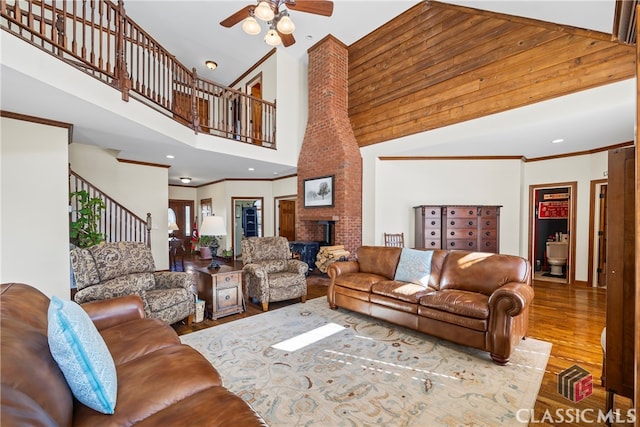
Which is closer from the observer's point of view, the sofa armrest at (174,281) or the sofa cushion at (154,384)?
the sofa cushion at (154,384)

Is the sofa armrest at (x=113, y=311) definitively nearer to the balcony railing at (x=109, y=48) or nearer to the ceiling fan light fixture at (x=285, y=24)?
the balcony railing at (x=109, y=48)

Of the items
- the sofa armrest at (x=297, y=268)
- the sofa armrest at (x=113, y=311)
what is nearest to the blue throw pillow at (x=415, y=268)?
the sofa armrest at (x=297, y=268)

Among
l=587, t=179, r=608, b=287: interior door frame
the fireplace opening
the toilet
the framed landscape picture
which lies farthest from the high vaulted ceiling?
the toilet

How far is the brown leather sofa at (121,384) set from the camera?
88 centimetres

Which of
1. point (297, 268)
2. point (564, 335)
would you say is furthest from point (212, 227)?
point (564, 335)

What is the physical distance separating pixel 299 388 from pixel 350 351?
0.70 meters

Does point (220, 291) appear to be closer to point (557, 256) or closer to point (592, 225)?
point (592, 225)

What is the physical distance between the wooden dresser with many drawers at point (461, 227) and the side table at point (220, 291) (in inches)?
141

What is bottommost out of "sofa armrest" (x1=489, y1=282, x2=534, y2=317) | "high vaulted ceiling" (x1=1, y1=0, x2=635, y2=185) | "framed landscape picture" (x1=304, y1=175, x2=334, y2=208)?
"sofa armrest" (x1=489, y1=282, x2=534, y2=317)

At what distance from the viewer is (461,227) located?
5.30 metres

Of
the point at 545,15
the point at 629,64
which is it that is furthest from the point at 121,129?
the point at 629,64

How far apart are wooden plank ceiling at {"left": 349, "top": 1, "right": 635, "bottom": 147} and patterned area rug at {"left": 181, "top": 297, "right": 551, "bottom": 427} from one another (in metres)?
3.18

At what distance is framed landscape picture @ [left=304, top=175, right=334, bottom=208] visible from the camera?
5660mm

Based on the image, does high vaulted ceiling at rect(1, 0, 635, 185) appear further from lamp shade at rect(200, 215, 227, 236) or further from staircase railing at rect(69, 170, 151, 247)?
lamp shade at rect(200, 215, 227, 236)
